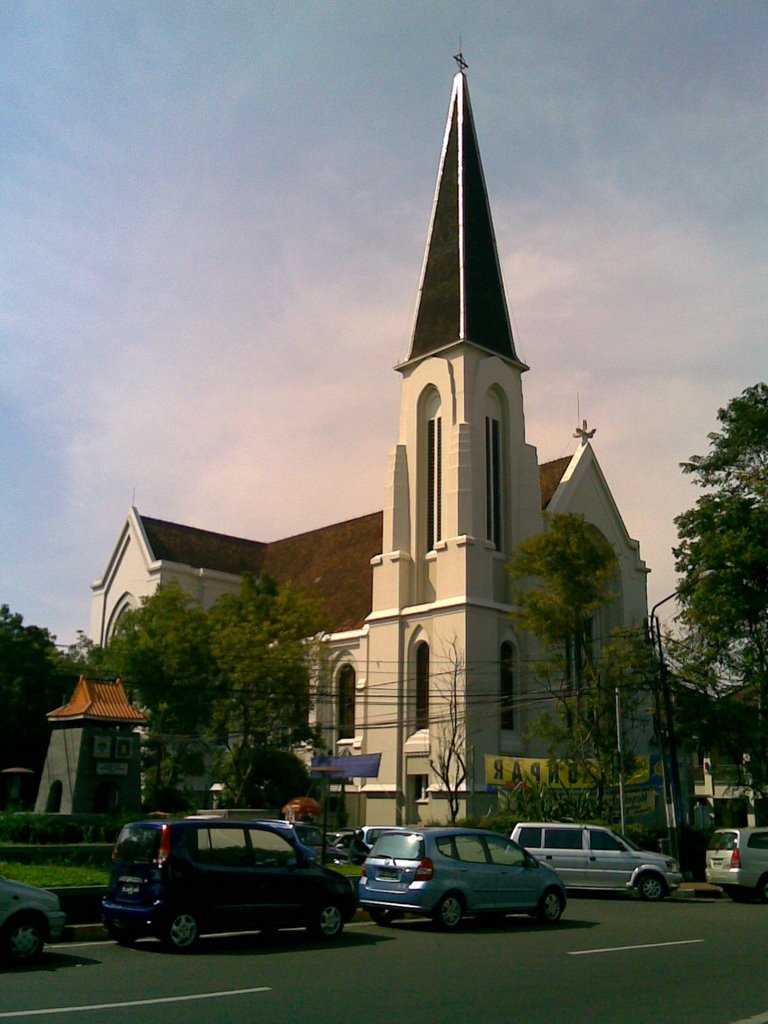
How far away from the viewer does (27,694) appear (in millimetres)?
46750

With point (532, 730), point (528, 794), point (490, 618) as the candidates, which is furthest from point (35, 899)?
point (490, 618)

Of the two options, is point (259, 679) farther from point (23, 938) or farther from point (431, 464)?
point (23, 938)

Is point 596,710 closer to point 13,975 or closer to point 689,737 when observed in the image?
point 689,737

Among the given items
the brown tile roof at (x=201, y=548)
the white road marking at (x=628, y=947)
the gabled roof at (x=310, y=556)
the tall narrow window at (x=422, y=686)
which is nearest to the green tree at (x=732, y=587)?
the tall narrow window at (x=422, y=686)

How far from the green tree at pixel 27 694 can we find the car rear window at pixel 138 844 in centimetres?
3223

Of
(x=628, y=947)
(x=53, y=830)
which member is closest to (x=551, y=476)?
(x=53, y=830)

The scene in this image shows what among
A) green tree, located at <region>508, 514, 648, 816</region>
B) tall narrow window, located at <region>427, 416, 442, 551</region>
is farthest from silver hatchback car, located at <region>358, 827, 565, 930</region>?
tall narrow window, located at <region>427, 416, 442, 551</region>

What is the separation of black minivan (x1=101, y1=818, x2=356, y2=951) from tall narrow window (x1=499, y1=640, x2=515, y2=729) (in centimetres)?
2935

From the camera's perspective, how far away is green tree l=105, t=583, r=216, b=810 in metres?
43.1

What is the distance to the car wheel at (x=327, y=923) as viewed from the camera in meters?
14.7

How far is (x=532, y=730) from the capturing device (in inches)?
1532

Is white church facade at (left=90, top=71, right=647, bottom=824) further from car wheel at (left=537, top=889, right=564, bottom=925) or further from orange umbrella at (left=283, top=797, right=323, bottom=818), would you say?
car wheel at (left=537, top=889, right=564, bottom=925)

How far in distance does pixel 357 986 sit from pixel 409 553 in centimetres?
3706

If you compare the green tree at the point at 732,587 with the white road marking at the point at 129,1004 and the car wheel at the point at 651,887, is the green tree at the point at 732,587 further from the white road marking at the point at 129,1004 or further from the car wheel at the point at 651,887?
the white road marking at the point at 129,1004
